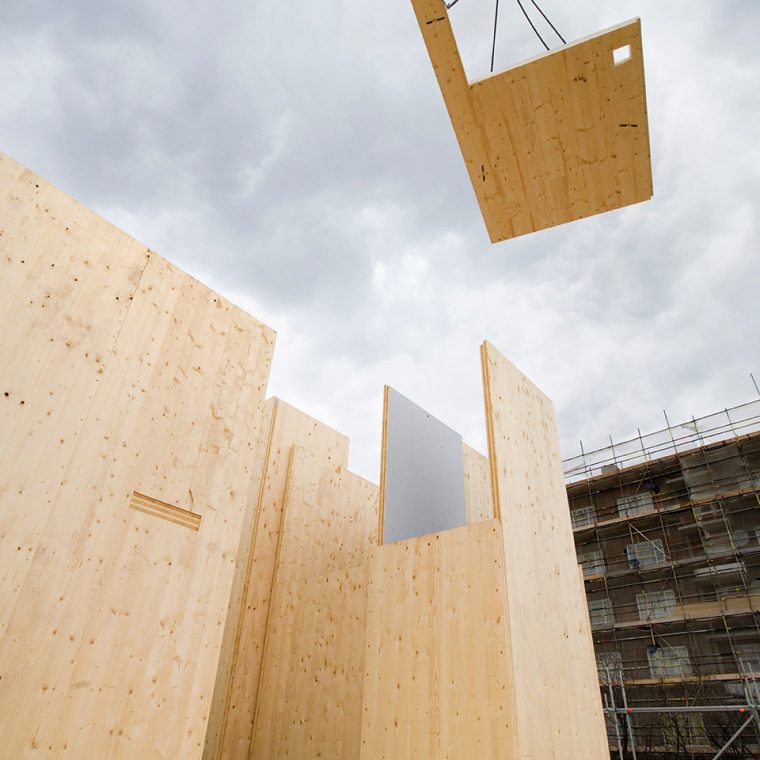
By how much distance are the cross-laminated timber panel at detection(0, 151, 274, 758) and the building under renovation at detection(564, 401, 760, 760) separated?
553 inches

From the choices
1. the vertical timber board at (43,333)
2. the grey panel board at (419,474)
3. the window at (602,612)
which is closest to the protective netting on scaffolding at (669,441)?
the window at (602,612)

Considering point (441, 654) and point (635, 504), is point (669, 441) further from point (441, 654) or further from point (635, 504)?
point (441, 654)

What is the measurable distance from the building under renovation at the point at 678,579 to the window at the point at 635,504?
4 centimetres

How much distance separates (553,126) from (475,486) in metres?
5.70

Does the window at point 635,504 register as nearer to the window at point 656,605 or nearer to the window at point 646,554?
the window at point 646,554

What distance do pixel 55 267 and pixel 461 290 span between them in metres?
13.8

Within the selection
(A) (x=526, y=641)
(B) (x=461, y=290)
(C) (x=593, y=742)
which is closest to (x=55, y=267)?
(A) (x=526, y=641)

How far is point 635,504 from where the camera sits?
64.1 ft

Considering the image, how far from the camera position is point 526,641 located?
4586 millimetres

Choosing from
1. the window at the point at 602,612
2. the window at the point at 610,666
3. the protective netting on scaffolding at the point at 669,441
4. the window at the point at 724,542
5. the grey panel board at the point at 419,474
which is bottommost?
the window at the point at 610,666

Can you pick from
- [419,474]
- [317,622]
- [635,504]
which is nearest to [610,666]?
[635,504]

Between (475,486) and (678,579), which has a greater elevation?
(678,579)

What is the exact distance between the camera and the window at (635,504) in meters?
19.2

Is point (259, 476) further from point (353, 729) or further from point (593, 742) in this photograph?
point (593, 742)
